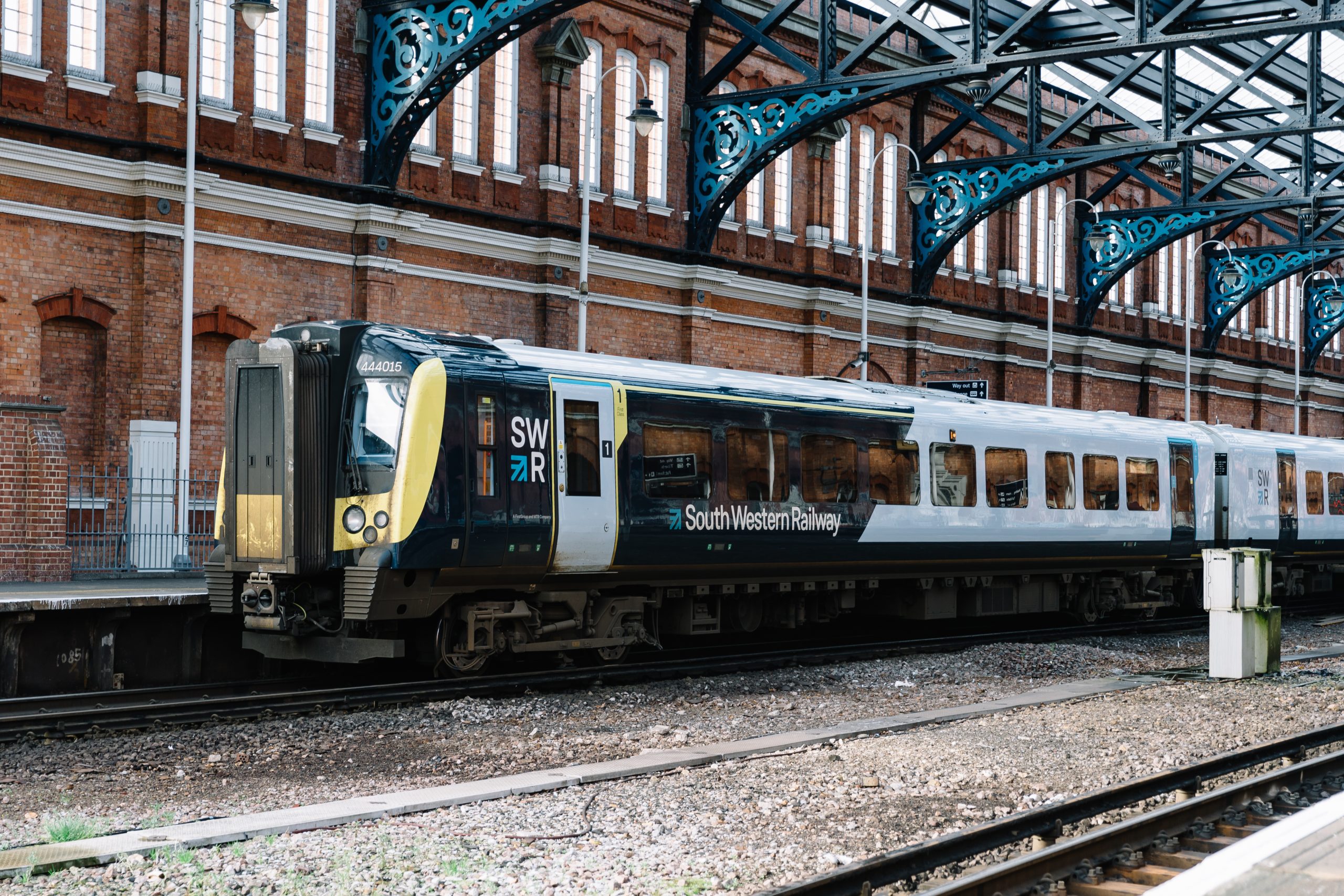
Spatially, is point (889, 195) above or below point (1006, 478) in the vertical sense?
above

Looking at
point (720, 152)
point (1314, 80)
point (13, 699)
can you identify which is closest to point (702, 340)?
point (720, 152)

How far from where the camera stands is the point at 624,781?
1023 centimetres

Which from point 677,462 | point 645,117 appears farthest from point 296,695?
point 645,117

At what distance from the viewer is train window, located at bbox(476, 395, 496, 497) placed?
554 inches

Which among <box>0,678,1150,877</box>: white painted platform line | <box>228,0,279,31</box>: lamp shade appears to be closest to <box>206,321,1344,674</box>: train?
<box>0,678,1150,877</box>: white painted platform line

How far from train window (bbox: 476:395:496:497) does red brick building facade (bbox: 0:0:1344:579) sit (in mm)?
6244

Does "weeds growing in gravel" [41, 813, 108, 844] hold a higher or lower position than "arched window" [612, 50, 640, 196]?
lower

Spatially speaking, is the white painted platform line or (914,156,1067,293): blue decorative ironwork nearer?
the white painted platform line

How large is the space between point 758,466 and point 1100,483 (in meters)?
7.80

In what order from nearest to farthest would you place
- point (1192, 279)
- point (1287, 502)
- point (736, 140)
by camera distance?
point (1287, 502) → point (736, 140) → point (1192, 279)

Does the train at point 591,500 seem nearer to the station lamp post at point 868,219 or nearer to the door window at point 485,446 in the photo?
the door window at point 485,446

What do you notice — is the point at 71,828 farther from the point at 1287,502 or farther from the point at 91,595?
the point at 1287,502

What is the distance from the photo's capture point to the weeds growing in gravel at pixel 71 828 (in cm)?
818

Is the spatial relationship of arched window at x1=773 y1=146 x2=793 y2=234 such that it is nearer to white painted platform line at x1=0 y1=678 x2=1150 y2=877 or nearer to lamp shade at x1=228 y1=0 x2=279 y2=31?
lamp shade at x1=228 y1=0 x2=279 y2=31
